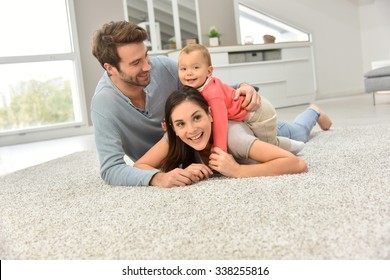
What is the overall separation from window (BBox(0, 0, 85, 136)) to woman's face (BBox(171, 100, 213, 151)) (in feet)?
13.0

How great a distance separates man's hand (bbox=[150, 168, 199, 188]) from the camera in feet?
5.36

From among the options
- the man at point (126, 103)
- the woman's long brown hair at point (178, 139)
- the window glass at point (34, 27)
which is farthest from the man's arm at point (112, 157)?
the window glass at point (34, 27)

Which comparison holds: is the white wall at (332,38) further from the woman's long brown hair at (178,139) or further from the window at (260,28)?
the woman's long brown hair at (178,139)

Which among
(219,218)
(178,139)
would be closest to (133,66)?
(178,139)

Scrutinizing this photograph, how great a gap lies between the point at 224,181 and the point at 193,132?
0.21 metres

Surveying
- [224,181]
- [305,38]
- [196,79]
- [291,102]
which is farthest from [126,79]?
[305,38]

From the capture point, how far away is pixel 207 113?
65.1 inches

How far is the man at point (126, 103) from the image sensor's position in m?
1.73

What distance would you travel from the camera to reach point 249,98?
1.76m

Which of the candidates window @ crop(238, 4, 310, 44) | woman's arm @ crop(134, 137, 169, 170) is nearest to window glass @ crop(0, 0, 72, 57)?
window @ crop(238, 4, 310, 44)

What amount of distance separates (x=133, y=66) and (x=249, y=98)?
48 centimetres

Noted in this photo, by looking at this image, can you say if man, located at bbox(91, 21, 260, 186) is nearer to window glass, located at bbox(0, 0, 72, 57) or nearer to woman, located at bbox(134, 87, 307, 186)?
woman, located at bbox(134, 87, 307, 186)

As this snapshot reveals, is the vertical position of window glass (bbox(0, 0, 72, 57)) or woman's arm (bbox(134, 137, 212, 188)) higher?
window glass (bbox(0, 0, 72, 57))
